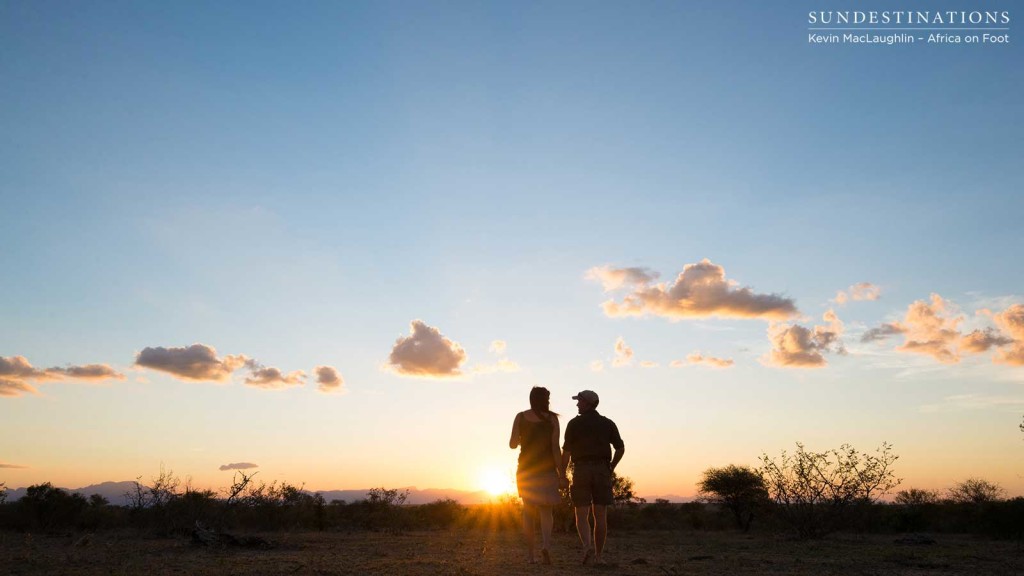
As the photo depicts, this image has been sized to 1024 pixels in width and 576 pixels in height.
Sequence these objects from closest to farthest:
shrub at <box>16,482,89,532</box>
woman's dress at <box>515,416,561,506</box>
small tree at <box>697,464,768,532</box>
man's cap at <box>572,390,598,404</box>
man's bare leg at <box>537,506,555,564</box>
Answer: woman's dress at <box>515,416,561,506</box> < man's bare leg at <box>537,506,555,564</box> < man's cap at <box>572,390,598,404</box> < shrub at <box>16,482,89,532</box> < small tree at <box>697,464,768,532</box>

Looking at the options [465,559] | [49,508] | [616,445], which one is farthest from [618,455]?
[49,508]

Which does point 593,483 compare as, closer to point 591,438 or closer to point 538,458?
A: point 591,438

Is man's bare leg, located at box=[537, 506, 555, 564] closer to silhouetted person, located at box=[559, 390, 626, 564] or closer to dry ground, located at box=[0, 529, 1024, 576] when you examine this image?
dry ground, located at box=[0, 529, 1024, 576]

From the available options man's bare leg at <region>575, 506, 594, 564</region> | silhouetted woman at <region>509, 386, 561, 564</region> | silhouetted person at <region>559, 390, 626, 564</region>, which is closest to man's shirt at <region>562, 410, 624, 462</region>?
silhouetted person at <region>559, 390, 626, 564</region>

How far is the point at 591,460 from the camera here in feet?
29.6

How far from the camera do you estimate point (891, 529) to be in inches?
998

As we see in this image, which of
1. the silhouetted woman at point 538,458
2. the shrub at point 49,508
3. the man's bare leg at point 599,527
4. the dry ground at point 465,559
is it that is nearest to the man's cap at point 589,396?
the silhouetted woman at point 538,458

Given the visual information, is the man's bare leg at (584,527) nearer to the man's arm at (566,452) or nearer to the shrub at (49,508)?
the man's arm at (566,452)

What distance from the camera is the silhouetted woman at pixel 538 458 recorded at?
8.85 meters

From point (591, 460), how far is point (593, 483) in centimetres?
28

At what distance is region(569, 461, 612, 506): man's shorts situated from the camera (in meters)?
8.84

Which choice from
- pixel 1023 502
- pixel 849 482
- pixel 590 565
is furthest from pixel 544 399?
pixel 1023 502

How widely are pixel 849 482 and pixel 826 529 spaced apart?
118cm

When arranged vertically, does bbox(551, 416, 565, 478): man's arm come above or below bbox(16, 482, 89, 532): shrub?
above
